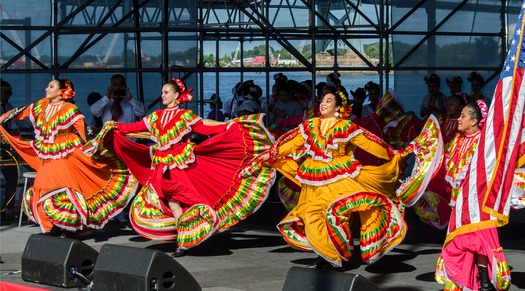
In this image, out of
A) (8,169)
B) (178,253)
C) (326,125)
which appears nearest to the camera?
(326,125)

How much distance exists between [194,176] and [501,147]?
405 centimetres

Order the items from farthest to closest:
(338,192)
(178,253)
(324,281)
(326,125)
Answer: (178,253) → (326,125) → (338,192) → (324,281)

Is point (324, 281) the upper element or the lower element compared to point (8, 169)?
lower

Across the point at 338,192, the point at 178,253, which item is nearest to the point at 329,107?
the point at 338,192

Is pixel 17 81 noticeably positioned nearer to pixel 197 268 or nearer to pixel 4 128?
pixel 4 128

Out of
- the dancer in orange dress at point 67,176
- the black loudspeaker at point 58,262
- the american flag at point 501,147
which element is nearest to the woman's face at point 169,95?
the dancer in orange dress at point 67,176

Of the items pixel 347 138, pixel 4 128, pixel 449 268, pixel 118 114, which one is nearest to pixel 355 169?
pixel 347 138

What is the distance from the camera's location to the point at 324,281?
7160mm

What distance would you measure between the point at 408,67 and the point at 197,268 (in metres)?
8.68

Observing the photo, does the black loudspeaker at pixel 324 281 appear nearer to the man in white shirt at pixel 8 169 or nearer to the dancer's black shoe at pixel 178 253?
the dancer's black shoe at pixel 178 253

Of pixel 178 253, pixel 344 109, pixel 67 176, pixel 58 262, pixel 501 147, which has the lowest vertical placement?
pixel 178 253

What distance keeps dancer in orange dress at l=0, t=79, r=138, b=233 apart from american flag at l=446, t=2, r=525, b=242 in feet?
16.7

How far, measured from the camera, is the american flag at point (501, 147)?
789 cm

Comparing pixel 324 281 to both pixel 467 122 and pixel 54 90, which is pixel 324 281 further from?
pixel 54 90
